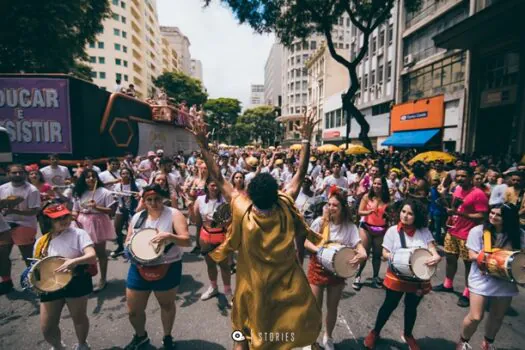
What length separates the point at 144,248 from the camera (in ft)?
9.99

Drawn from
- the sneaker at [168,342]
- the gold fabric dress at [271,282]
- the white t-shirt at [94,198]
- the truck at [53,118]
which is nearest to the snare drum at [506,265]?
the gold fabric dress at [271,282]

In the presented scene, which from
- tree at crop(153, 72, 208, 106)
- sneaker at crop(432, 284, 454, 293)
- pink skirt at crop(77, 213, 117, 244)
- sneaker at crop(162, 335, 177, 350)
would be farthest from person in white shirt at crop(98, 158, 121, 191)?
tree at crop(153, 72, 208, 106)

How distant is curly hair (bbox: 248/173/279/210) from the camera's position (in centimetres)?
214

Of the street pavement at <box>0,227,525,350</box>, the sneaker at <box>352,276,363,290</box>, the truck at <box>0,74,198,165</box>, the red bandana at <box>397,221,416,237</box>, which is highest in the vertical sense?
the truck at <box>0,74,198,165</box>

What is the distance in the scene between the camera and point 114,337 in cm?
371

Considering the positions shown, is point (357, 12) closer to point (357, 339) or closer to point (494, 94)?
point (494, 94)

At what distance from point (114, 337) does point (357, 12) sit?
59.9 feet

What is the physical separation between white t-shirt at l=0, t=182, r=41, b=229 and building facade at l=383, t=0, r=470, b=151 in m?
20.9

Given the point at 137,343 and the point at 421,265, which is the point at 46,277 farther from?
the point at 421,265

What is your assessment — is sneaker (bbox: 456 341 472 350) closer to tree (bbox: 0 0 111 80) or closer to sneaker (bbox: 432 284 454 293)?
sneaker (bbox: 432 284 454 293)

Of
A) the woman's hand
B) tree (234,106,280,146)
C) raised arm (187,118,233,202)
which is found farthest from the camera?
tree (234,106,280,146)

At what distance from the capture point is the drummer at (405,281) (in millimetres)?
3289

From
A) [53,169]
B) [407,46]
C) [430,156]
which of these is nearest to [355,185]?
[430,156]

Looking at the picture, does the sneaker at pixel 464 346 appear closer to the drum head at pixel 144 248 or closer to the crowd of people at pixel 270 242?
the crowd of people at pixel 270 242
